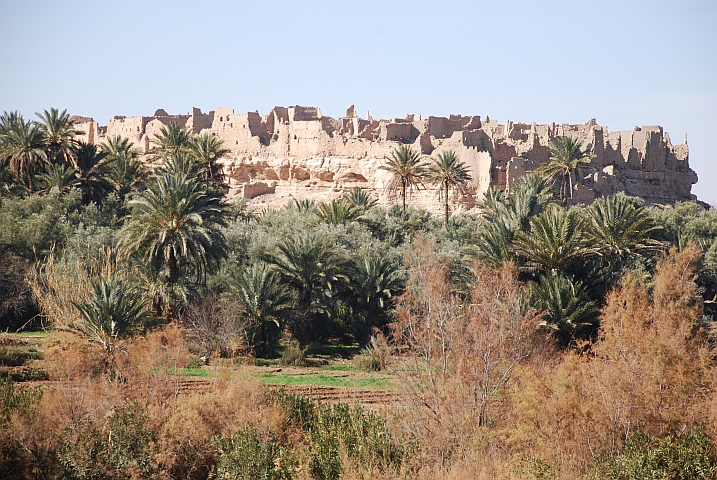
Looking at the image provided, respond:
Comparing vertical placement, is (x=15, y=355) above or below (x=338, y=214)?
below

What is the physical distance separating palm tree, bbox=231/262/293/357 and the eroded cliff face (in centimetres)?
1915

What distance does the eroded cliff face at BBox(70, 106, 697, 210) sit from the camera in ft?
136

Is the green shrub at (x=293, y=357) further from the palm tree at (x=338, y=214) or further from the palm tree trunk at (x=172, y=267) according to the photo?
the palm tree at (x=338, y=214)

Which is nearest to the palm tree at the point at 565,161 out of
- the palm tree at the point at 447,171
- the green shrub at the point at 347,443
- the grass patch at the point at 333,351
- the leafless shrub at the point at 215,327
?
the palm tree at the point at 447,171

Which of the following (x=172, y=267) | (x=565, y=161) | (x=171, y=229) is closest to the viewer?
(x=171, y=229)

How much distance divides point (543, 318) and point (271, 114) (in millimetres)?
32005

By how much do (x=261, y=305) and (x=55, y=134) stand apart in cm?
1085

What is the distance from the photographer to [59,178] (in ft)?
92.9

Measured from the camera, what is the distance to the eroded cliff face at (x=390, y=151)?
41.5m

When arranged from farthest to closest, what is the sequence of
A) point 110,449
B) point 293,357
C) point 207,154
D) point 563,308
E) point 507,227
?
point 207,154 → point 507,227 → point 293,357 → point 563,308 → point 110,449

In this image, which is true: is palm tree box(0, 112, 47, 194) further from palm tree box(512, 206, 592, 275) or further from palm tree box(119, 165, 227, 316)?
palm tree box(512, 206, 592, 275)

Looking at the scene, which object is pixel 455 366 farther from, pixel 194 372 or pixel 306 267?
pixel 306 267

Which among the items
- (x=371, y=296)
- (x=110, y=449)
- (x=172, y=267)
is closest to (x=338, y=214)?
(x=371, y=296)

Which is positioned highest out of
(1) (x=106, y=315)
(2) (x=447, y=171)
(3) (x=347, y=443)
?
(2) (x=447, y=171)
